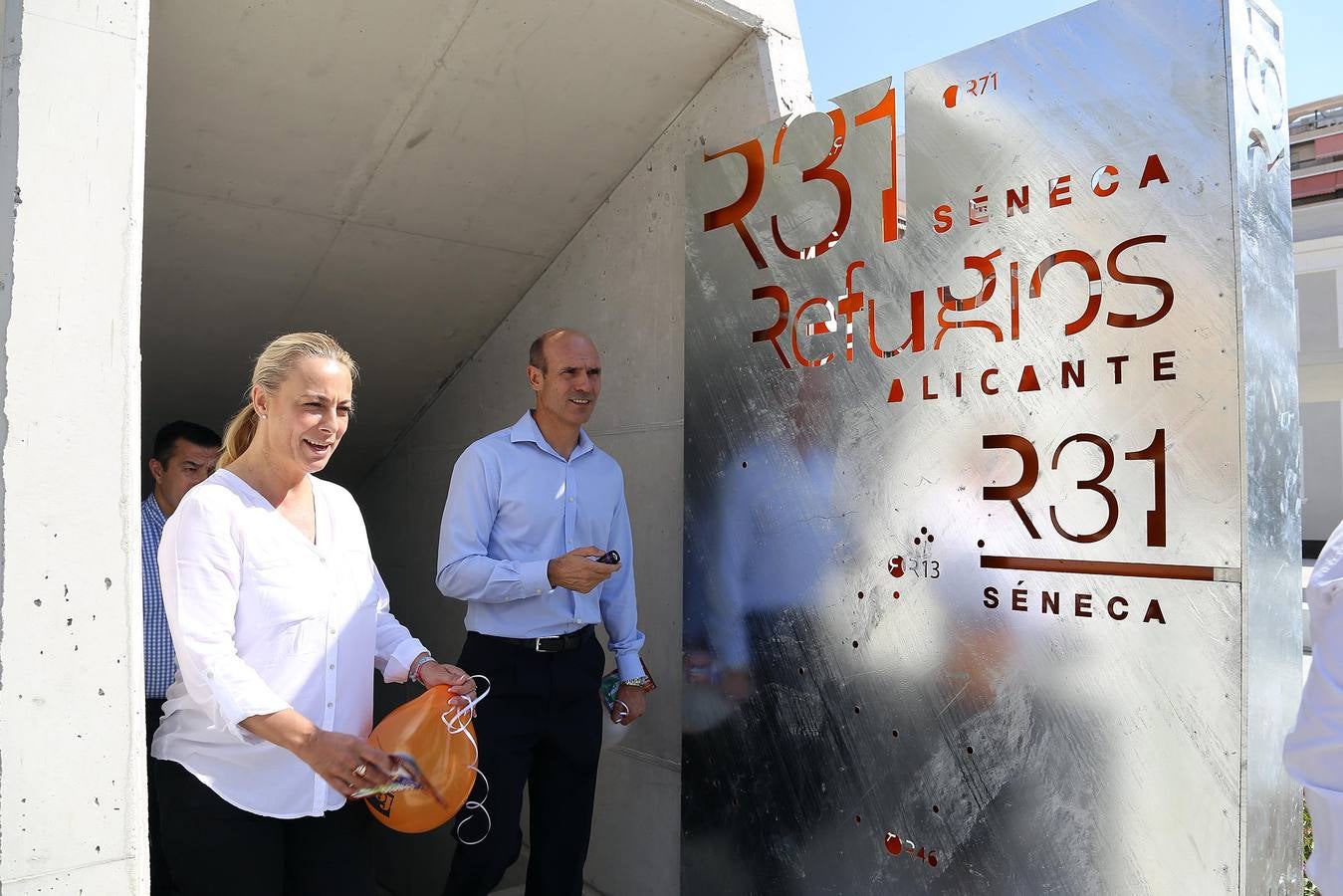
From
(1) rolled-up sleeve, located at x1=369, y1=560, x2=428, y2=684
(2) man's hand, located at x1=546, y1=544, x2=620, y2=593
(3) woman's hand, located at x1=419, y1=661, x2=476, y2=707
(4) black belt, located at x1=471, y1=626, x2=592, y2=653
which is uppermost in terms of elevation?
(2) man's hand, located at x1=546, y1=544, x2=620, y2=593

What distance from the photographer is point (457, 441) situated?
14.8ft

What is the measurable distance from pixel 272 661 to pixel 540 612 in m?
0.96

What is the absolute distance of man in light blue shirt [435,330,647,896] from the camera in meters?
2.52

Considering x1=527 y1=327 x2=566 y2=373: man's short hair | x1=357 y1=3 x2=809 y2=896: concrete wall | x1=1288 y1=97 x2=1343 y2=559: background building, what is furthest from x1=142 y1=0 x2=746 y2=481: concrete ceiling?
x1=1288 y1=97 x2=1343 y2=559: background building

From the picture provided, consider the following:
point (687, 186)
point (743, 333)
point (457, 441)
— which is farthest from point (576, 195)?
point (457, 441)

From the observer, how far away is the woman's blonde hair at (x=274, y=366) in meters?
1.82

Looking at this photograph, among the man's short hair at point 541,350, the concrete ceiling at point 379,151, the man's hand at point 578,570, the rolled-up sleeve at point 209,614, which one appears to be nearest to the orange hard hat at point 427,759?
the rolled-up sleeve at point 209,614

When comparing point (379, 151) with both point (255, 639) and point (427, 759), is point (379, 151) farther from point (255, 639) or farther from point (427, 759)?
point (427, 759)

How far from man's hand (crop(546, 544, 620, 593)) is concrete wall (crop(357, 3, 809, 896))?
2.56 feet

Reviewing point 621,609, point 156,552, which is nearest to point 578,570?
point 621,609

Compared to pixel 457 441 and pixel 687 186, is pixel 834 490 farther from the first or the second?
pixel 457 441

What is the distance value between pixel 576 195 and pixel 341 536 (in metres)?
2.04

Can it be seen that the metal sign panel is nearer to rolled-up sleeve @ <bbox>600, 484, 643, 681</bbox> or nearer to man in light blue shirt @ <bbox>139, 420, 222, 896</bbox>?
rolled-up sleeve @ <bbox>600, 484, 643, 681</bbox>

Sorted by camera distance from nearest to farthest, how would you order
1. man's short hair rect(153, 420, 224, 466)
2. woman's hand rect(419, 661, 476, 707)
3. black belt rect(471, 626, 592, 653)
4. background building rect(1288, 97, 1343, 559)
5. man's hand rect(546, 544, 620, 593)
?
woman's hand rect(419, 661, 476, 707) → man's hand rect(546, 544, 620, 593) → black belt rect(471, 626, 592, 653) → man's short hair rect(153, 420, 224, 466) → background building rect(1288, 97, 1343, 559)
